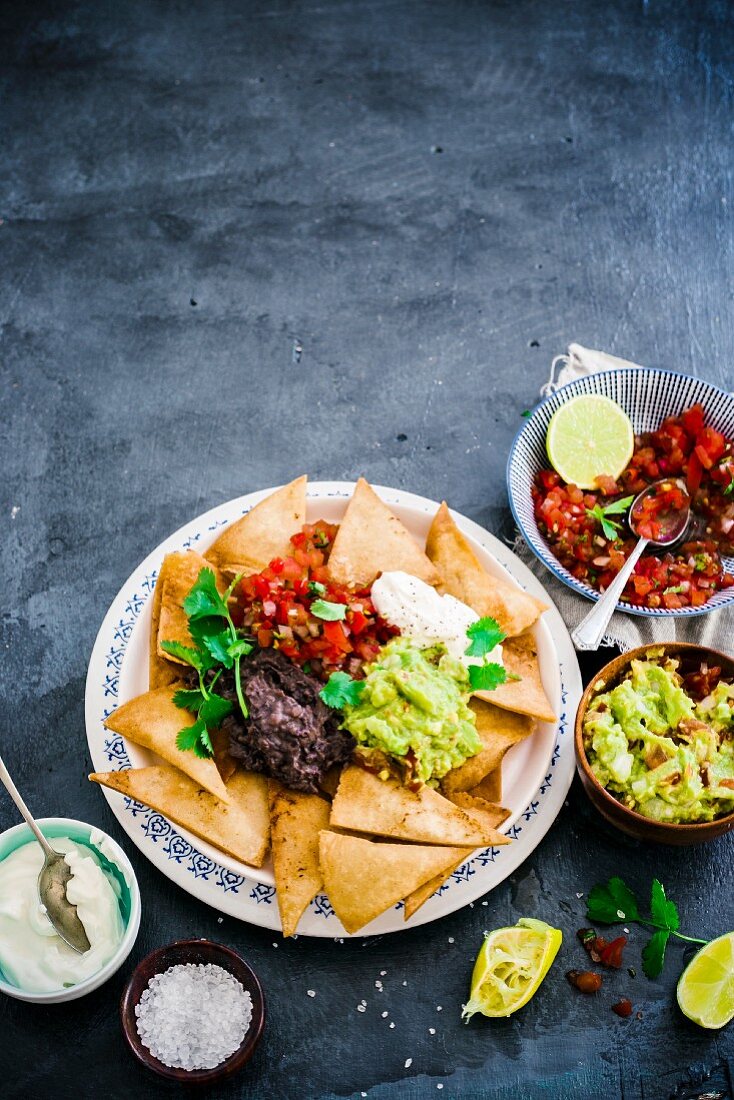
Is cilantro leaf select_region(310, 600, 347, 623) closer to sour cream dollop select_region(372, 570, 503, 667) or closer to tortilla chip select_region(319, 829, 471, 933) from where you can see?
sour cream dollop select_region(372, 570, 503, 667)

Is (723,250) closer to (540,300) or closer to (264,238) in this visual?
(540,300)

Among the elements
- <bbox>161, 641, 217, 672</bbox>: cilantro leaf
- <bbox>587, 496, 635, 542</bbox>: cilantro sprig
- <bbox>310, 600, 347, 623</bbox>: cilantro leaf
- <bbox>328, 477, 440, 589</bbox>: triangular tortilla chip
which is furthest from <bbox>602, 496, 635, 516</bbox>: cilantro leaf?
<bbox>161, 641, 217, 672</bbox>: cilantro leaf

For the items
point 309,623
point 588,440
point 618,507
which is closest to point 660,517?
point 618,507

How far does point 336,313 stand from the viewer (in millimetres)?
3881

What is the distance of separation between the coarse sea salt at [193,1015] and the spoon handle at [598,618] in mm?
1358

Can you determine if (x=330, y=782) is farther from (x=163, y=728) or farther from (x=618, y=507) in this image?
(x=618, y=507)

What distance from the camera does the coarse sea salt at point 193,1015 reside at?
263cm

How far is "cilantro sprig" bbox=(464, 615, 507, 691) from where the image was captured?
9.27 ft

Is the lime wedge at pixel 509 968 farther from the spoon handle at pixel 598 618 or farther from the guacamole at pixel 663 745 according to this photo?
the spoon handle at pixel 598 618

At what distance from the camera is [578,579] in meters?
3.21

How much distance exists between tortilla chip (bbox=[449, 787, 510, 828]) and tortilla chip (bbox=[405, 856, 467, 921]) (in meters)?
0.18

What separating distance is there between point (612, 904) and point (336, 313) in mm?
2264

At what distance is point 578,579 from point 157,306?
1.88 meters

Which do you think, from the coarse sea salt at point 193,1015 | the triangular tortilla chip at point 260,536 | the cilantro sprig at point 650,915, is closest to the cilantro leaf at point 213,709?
the triangular tortilla chip at point 260,536
